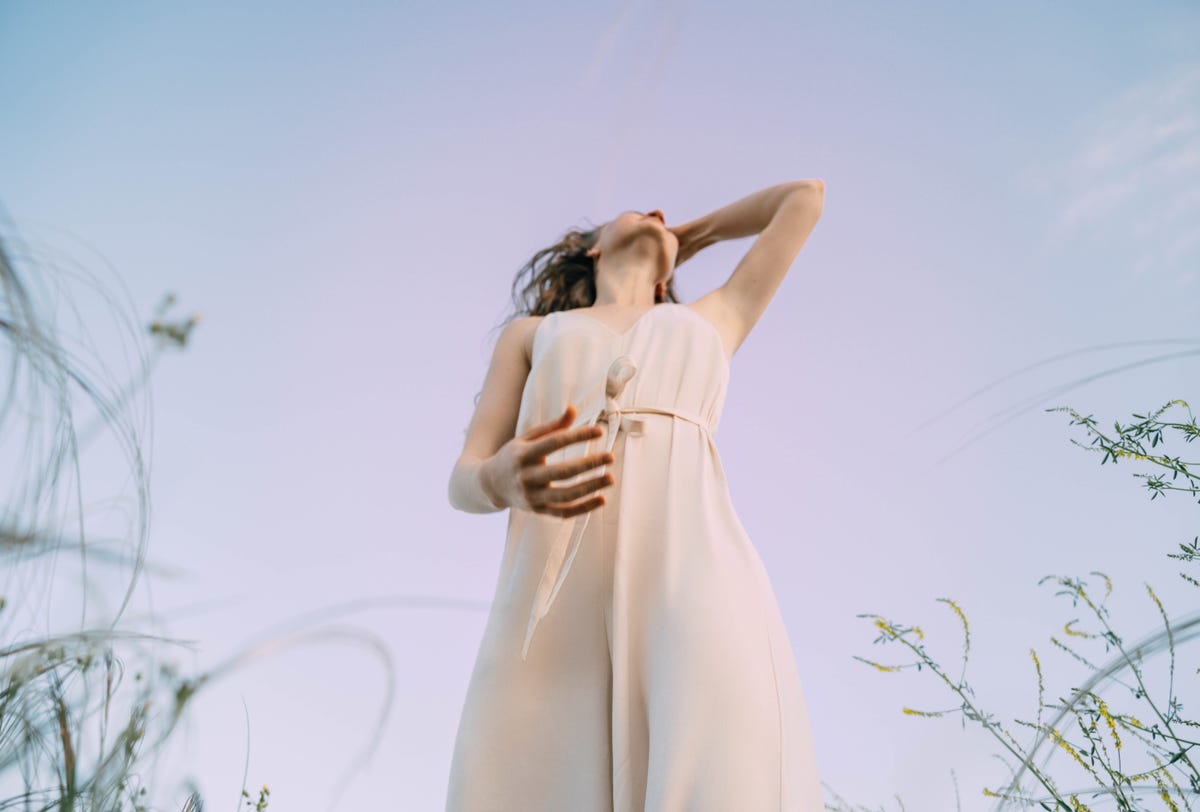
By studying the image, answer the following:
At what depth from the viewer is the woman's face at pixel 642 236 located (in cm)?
287

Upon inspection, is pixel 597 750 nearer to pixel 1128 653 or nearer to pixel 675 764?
pixel 675 764

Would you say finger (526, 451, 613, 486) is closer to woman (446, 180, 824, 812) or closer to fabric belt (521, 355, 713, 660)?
woman (446, 180, 824, 812)

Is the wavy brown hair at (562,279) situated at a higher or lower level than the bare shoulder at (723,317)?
higher

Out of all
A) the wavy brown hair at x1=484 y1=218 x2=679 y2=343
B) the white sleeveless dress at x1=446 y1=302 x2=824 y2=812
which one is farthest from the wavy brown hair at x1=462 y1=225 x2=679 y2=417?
the white sleeveless dress at x1=446 y1=302 x2=824 y2=812

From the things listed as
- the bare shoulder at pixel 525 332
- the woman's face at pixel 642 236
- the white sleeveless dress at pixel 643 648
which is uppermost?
the woman's face at pixel 642 236

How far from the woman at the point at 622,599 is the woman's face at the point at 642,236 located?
352mm

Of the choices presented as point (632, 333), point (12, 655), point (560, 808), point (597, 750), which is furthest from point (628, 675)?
point (12, 655)

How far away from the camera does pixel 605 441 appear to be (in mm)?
2123

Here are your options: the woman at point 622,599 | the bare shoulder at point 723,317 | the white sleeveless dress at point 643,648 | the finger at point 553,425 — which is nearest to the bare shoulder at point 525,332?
the woman at point 622,599

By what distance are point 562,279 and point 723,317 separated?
0.91 metres

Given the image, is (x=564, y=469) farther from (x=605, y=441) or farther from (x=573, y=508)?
(x=605, y=441)

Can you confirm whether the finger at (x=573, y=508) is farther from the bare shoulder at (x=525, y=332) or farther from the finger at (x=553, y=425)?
the bare shoulder at (x=525, y=332)

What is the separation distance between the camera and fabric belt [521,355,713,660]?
1865 mm

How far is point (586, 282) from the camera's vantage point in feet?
10.8
